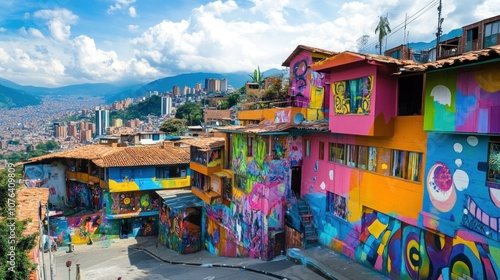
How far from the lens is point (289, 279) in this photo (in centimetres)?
1471

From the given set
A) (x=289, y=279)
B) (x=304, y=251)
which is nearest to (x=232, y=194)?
(x=304, y=251)

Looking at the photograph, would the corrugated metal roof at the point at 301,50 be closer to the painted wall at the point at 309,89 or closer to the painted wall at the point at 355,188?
→ the painted wall at the point at 309,89

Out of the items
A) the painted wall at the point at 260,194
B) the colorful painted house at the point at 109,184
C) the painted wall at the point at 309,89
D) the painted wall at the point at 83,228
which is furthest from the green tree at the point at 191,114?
the painted wall at the point at 309,89

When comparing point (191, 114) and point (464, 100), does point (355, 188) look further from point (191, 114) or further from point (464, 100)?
point (191, 114)

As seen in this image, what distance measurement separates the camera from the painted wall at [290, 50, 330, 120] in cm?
1966

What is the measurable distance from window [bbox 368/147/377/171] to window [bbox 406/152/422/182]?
66.0 inches

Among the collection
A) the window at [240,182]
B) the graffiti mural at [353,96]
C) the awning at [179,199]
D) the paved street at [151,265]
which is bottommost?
the paved street at [151,265]

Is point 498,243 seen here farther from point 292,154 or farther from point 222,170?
point 222,170

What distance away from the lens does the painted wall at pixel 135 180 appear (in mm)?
Answer: 33031

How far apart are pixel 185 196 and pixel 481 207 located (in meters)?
24.5

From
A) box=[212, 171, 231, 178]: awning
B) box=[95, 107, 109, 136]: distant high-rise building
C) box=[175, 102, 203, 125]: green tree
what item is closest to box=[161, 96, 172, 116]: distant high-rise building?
box=[95, 107, 109, 136]: distant high-rise building

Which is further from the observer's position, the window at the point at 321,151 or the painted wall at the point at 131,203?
the painted wall at the point at 131,203

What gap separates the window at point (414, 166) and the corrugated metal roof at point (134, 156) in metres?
25.3

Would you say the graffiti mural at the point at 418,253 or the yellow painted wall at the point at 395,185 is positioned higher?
the yellow painted wall at the point at 395,185
